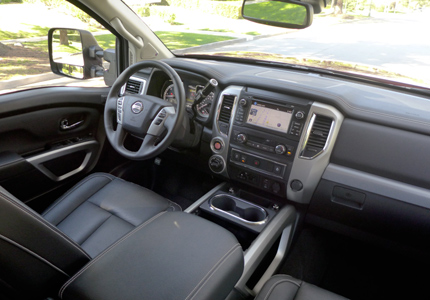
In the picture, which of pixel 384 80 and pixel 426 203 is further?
pixel 384 80

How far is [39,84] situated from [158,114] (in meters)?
1.09

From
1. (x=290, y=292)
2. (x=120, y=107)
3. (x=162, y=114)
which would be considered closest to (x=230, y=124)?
(x=162, y=114)

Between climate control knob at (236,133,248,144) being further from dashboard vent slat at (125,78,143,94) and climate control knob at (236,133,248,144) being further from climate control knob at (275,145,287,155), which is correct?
dashboard vent slat at (125,78,143,94)

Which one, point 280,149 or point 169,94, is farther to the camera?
point 169,94

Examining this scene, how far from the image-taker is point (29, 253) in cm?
100

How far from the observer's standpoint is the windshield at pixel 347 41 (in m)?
2.34

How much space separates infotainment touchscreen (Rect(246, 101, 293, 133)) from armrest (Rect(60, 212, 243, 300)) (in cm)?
87

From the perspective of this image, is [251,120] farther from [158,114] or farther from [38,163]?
[38,163]

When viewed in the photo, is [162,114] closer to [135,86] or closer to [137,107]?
[137,107]

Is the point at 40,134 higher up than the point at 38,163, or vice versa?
the point at 40,134

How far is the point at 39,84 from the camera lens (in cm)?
250

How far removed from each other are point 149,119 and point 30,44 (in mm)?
1594

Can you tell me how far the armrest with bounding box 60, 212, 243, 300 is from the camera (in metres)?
1.12

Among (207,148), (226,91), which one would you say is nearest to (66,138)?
(207,148)
